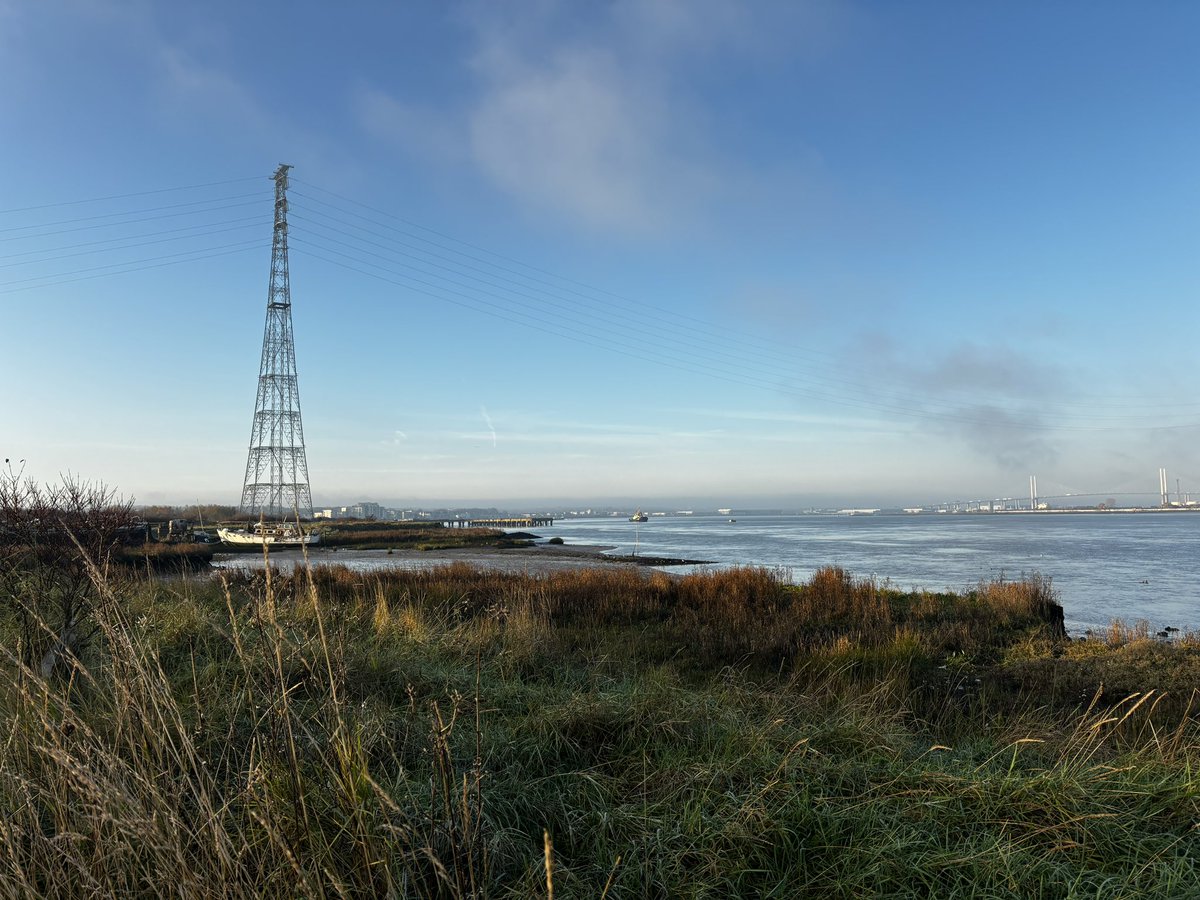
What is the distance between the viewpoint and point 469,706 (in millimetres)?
5141

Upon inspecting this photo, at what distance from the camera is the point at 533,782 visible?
11.6ft

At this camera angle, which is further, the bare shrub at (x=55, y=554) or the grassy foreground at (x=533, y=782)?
the bare shrub at (x=55, y=554)

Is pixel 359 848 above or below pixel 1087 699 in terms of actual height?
above

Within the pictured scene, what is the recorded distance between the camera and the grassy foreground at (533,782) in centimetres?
237

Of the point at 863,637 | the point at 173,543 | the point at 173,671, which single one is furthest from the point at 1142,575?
the point at 173,543

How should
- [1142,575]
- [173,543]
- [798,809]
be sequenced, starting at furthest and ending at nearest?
[173,543]
[1142,575]
[798,809]

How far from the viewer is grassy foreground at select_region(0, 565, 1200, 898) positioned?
2371 millimetres

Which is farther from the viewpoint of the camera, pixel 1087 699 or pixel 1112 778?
pixel 1087 699

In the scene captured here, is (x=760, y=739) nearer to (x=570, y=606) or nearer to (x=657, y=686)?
(x=657, y=686)

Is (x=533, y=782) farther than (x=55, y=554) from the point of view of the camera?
No

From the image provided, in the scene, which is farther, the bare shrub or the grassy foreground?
the bare shrub

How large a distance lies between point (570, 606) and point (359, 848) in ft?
32.1

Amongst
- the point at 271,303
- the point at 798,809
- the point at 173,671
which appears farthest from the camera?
the point at 271,303

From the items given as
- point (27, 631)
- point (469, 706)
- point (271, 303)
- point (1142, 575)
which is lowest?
point (1142, 575)
